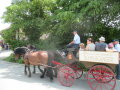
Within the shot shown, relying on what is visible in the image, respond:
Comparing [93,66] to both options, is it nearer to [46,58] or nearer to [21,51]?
[46,58]

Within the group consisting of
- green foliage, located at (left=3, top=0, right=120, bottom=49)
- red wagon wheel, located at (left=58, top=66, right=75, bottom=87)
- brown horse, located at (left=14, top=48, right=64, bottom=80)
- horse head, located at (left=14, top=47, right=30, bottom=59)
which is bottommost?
red wagon wheel, located at (left=58, top=66, right=75, bottom=87)

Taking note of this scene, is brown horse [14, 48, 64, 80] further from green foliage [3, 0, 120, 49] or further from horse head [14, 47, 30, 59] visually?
green foliage [3, 0, 120, 49]

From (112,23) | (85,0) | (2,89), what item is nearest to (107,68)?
(2,89)

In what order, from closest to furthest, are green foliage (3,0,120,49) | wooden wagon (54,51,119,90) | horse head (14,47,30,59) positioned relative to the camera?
wooden wagon (54,51,119,90), horse head (14,47,30,59), green foliage (3,0,120,49)

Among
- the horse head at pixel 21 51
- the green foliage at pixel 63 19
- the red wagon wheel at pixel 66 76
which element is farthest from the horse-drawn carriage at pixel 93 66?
the green foliage at pixel 63 19

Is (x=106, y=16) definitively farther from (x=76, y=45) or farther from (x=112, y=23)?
(x=76, y=45)

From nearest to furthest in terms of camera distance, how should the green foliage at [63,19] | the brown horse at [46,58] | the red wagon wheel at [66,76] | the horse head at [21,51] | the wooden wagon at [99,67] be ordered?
the wooden wagon at [99,67] < the red wagon wheel at [66,76] < the brown horse at [46,58] < the horse head at [21,51] < the green foliage at [63,19]

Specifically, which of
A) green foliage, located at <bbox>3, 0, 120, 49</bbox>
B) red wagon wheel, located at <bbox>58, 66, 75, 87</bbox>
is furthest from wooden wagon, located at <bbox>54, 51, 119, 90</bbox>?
green foliage, located at <bbox>3, 0, 120, 49</bbox>

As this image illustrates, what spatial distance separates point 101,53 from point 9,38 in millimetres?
10195

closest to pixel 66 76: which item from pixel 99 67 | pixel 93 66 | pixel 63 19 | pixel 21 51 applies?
pixel 93 66

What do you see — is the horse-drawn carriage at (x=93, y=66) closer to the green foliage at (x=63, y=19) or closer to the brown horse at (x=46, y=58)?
the brown horse at (x=46, y=58)

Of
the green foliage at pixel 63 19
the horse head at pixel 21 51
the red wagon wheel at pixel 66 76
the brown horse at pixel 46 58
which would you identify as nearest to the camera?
the red wagon wheel at pixel 66 76

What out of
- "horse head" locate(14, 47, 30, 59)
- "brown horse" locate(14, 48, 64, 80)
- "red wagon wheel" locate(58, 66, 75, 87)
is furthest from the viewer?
"horse head" locate(14, 47, 30, 59)

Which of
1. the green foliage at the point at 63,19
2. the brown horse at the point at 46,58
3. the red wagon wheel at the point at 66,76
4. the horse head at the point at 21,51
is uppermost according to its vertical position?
the green foliage at the point at 63,19
